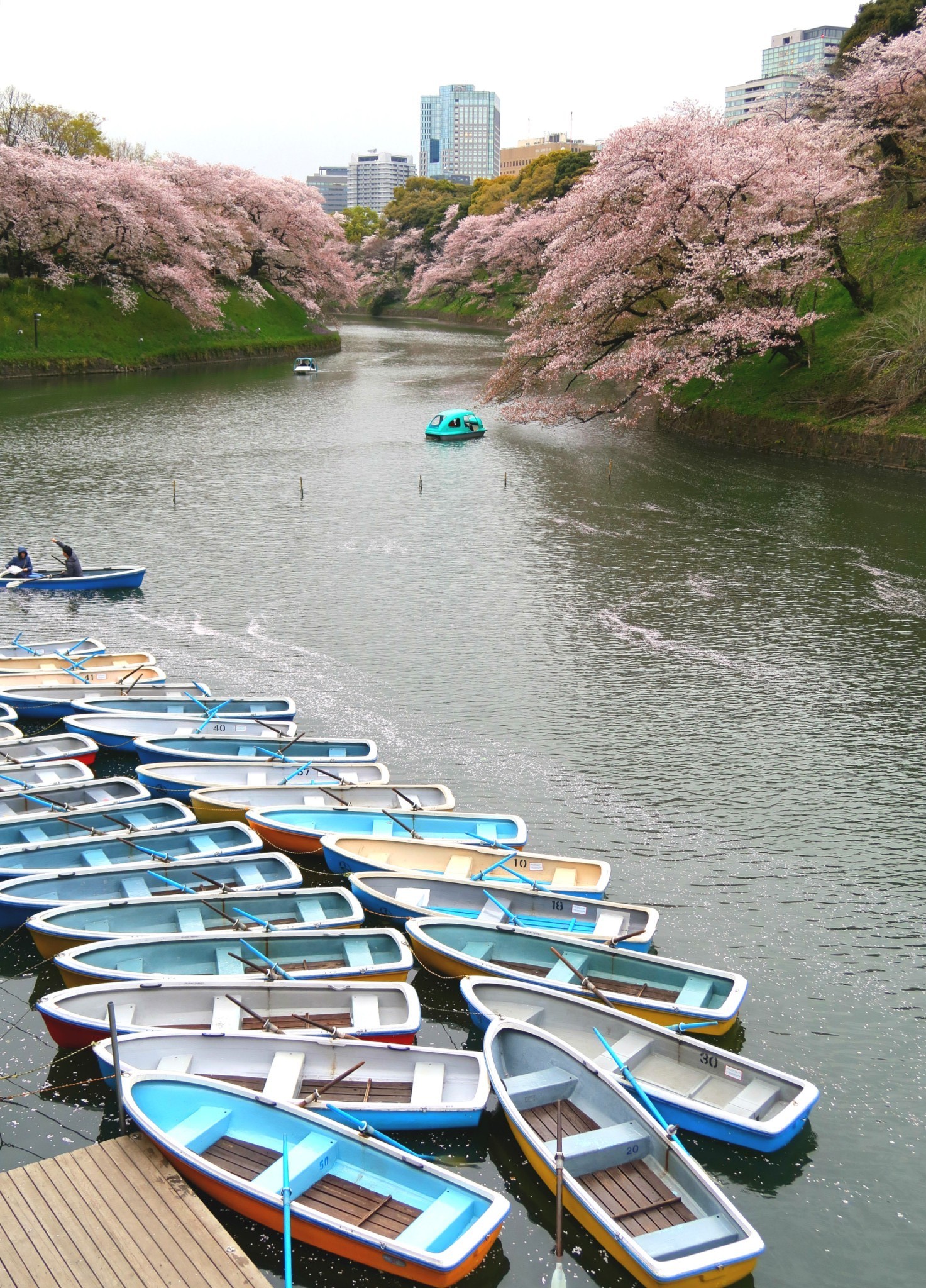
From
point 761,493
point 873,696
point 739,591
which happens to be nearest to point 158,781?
point 873,696

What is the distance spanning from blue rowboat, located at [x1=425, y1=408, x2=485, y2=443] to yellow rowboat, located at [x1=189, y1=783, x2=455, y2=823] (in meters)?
37.3

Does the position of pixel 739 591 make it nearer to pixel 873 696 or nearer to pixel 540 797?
pixel 873 696

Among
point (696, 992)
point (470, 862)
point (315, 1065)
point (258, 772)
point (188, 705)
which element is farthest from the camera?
point (188, 705)

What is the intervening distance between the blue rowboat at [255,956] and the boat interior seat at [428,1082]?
5.42 ft

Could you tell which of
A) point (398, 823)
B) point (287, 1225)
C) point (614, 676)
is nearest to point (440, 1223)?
point (287, 1225)

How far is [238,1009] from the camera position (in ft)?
42.3

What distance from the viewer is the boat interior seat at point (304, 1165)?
10.1 metres

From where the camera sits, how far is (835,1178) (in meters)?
11.3

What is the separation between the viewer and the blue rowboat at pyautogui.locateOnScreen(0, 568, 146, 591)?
2959cm

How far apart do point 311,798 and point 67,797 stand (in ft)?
14.1

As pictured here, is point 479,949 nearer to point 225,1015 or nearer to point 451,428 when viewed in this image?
point 225,1015

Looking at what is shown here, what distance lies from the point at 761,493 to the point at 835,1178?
34570mm

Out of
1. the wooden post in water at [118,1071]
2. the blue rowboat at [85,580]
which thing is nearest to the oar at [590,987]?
the wooden post in water at [118,1071]

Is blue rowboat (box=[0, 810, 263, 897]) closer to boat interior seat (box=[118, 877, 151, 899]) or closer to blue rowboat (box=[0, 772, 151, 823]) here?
boat interior seat (box=[118, 877, 151, 899])
